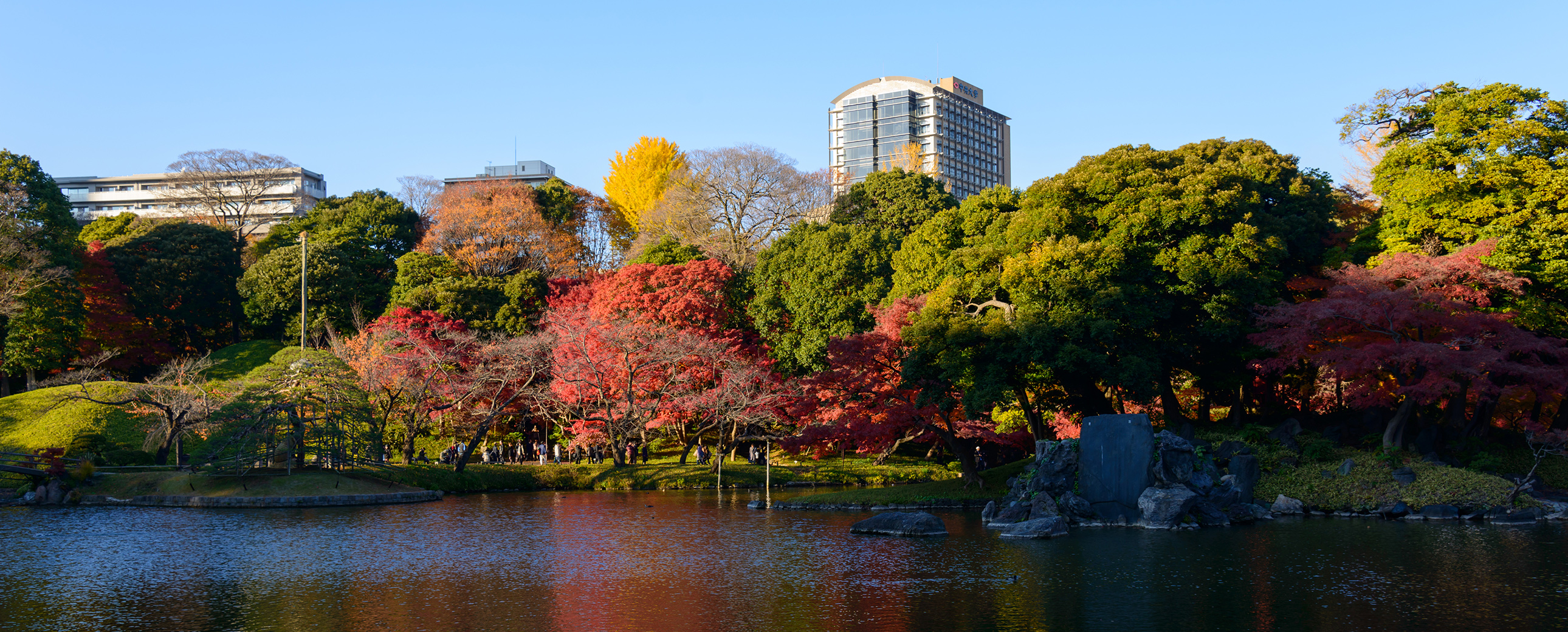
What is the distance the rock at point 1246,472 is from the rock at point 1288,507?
0.71 m

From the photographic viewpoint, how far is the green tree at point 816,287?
129ft

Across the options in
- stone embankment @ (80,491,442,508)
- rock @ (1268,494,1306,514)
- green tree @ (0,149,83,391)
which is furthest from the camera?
green tree @ (0,149,83,391)

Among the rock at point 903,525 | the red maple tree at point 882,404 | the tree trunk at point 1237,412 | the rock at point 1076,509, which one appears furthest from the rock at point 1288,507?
the rock at point 903,525

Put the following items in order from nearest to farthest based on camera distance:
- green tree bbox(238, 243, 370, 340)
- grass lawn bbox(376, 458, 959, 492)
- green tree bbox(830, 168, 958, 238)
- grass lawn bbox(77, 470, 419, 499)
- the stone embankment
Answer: the stone embankment < grass lawn bbox(77, 470, 419, 499) < grass lawn bbox(376, 458, 959, 492) < green tree bbox(830, 168, 958, 238) < green tree bbox(238, 243, 370, 340)

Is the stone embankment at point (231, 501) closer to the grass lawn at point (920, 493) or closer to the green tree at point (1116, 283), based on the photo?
the grass lawn at point (920, 493)

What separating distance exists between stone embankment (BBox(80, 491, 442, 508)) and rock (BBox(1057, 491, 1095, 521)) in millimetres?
19923

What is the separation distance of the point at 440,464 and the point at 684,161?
3569cm

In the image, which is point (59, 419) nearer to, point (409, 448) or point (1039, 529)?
point (409, 448)

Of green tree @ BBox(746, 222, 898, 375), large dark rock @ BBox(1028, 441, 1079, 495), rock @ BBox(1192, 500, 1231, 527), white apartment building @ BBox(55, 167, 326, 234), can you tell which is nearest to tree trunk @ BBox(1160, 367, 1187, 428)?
rock @ BBox(1192, 500, 1231, 527)

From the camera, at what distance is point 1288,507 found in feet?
87.8

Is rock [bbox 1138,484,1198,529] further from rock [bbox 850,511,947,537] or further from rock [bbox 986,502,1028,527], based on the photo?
rock [bbox 850,511,947,537]

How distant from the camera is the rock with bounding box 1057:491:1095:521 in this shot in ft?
80.5

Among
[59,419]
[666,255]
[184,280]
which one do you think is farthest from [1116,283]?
[184,280]

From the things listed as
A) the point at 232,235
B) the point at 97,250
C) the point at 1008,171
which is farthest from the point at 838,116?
the point at 97,250
